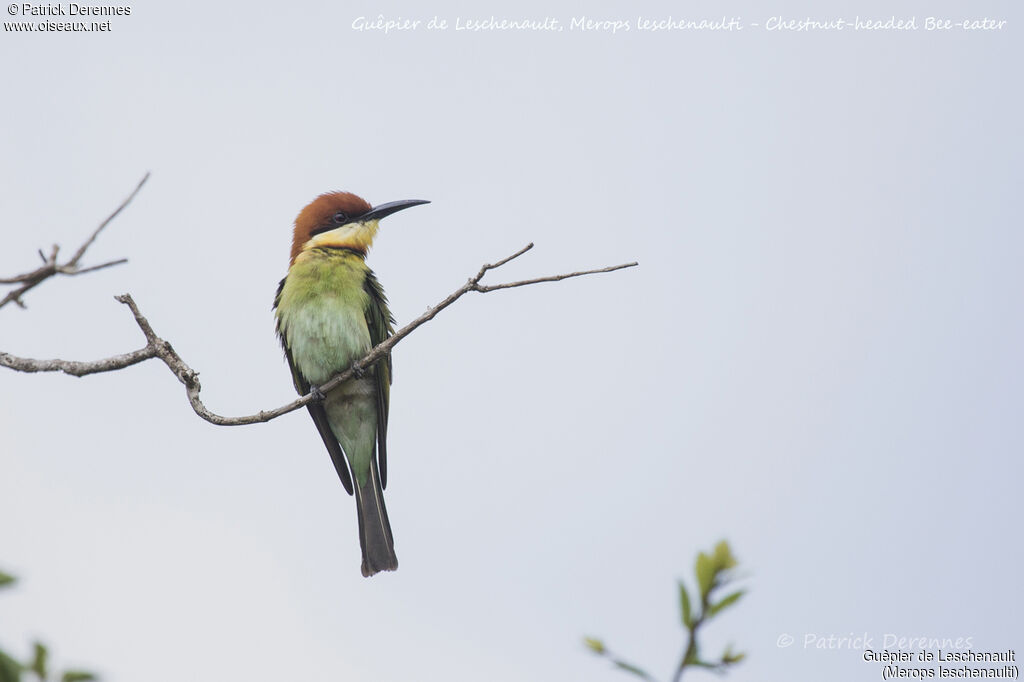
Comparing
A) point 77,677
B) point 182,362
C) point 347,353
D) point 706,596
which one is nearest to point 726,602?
point 706,596

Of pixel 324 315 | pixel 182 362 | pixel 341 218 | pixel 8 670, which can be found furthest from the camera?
pixel 341 218

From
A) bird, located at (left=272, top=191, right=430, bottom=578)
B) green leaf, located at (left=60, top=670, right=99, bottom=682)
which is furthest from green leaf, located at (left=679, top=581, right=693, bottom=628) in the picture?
bird, located at (left=272, top=191, right=430, bottom=578)

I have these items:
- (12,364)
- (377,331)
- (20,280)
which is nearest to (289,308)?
(377,331)

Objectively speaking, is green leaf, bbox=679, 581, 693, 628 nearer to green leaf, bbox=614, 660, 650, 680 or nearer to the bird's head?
green leaf, bbox=614, 660, 650, 680

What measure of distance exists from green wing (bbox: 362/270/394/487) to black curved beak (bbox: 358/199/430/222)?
63 cm

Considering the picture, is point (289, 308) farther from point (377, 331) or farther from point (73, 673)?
point (73, 673)

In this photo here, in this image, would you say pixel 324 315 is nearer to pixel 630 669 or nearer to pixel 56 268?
pixel 56 268

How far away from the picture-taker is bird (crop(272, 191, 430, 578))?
613cm

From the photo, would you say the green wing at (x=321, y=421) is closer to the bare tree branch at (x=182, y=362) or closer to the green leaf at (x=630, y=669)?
the bare tree branch at (x=182, y=362)

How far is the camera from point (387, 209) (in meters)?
7.04

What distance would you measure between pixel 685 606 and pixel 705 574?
53 mm

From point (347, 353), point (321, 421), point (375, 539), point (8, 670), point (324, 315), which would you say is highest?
point (324, 315)

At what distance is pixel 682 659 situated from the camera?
1.25m

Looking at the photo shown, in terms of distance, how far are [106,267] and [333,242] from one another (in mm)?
4517
